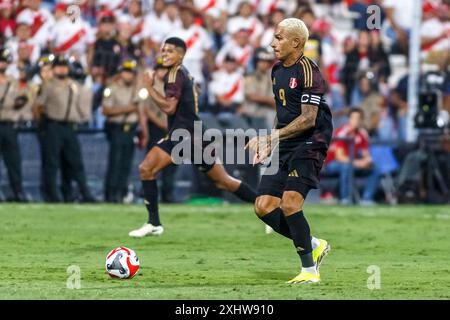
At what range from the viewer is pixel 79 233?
18.6 m

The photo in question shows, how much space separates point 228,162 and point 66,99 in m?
3.34

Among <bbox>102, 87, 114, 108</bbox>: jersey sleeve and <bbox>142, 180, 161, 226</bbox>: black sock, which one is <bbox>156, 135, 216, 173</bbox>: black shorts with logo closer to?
<bbox>142, 180, 161, 226</bbox>: black sock

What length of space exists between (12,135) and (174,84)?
284 inches

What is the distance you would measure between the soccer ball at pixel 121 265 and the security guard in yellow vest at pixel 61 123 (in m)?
11.2

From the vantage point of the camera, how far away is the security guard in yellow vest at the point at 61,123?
23875mm

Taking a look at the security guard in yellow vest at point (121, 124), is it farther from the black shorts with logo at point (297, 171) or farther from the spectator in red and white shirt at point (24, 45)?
the black shorts with logo at point (297, 171)

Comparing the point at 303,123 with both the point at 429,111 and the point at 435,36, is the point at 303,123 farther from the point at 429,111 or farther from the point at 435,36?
the point at 435,36

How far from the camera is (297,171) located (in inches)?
505

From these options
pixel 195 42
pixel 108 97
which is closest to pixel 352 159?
pixel 195 42

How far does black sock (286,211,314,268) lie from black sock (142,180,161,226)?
553cm

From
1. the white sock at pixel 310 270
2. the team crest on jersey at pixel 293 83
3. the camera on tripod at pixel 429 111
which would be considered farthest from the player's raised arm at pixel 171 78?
the camera on tripod at pixel 429 111

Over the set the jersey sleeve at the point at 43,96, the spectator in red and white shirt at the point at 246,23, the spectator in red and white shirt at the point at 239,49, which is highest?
the spectator in red and white shirt at the point at 246,23

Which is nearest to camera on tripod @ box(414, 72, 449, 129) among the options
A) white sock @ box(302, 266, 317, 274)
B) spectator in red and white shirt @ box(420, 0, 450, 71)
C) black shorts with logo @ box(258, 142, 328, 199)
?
spectator in red and white shirt @ box(420, 0, 450, 71)

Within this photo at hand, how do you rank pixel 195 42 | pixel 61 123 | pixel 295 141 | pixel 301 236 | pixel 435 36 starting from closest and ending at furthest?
pixel 301 236 < pixel 295 141 < pixel 61 123 < pixel 195 42 < pixel 435 36
